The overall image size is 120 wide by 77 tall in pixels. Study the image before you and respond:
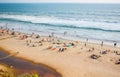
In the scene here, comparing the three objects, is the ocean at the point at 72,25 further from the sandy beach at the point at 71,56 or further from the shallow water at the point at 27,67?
the shallow water at the point at 27,67

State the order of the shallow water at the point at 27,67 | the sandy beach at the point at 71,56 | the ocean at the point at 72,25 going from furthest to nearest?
the ocean at the point at 72,25 → the sandy beach at the point at 71,56 → the shallow water at the point at 27,67

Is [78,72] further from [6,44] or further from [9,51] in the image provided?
[6,44]

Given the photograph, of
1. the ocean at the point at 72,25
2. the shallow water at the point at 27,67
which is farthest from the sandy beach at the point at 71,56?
the ocean at the point at 72,25

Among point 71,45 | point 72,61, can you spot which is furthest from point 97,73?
point 71,45

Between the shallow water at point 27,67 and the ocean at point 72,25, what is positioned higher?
the ocean at point 72,25

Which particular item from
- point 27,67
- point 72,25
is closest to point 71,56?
point 27,67

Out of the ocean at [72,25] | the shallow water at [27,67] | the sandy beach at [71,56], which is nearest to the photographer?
the shallow water at [27,67]

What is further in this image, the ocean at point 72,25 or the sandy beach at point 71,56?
the ocean at point 72,25
